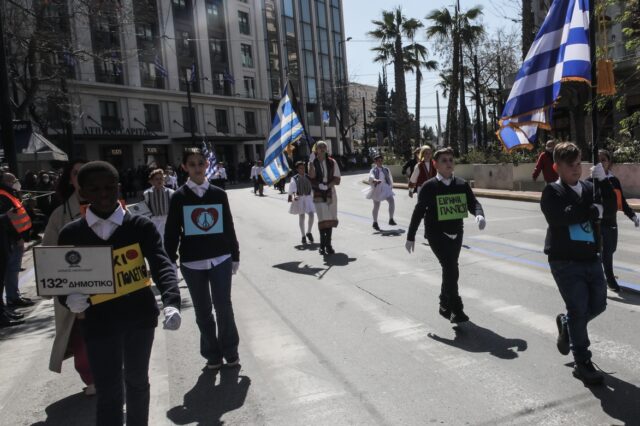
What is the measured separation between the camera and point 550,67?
5543 millimetres

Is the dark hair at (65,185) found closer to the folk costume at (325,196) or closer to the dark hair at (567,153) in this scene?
the dark hair at (567,153)

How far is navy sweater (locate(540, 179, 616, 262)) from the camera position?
3.79m

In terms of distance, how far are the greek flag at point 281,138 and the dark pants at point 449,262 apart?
5397mm

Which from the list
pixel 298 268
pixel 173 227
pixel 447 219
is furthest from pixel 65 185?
pixel 298 268

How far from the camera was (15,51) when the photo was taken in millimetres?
18016

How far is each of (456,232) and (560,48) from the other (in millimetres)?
2206

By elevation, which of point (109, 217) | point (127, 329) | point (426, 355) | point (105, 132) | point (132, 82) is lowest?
point (426, 355)

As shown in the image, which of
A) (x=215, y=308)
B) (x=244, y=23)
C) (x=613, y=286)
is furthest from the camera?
(x=244, y=23)

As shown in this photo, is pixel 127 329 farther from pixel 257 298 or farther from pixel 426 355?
pixel 257 298

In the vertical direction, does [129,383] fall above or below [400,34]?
below

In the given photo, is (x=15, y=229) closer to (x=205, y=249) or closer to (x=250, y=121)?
(x=205, y=249)

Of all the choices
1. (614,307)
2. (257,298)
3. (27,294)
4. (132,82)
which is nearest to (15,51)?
(27,294)

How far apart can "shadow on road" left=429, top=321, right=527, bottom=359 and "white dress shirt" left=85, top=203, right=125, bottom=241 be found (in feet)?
10.3

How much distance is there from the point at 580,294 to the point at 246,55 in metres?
50.8
